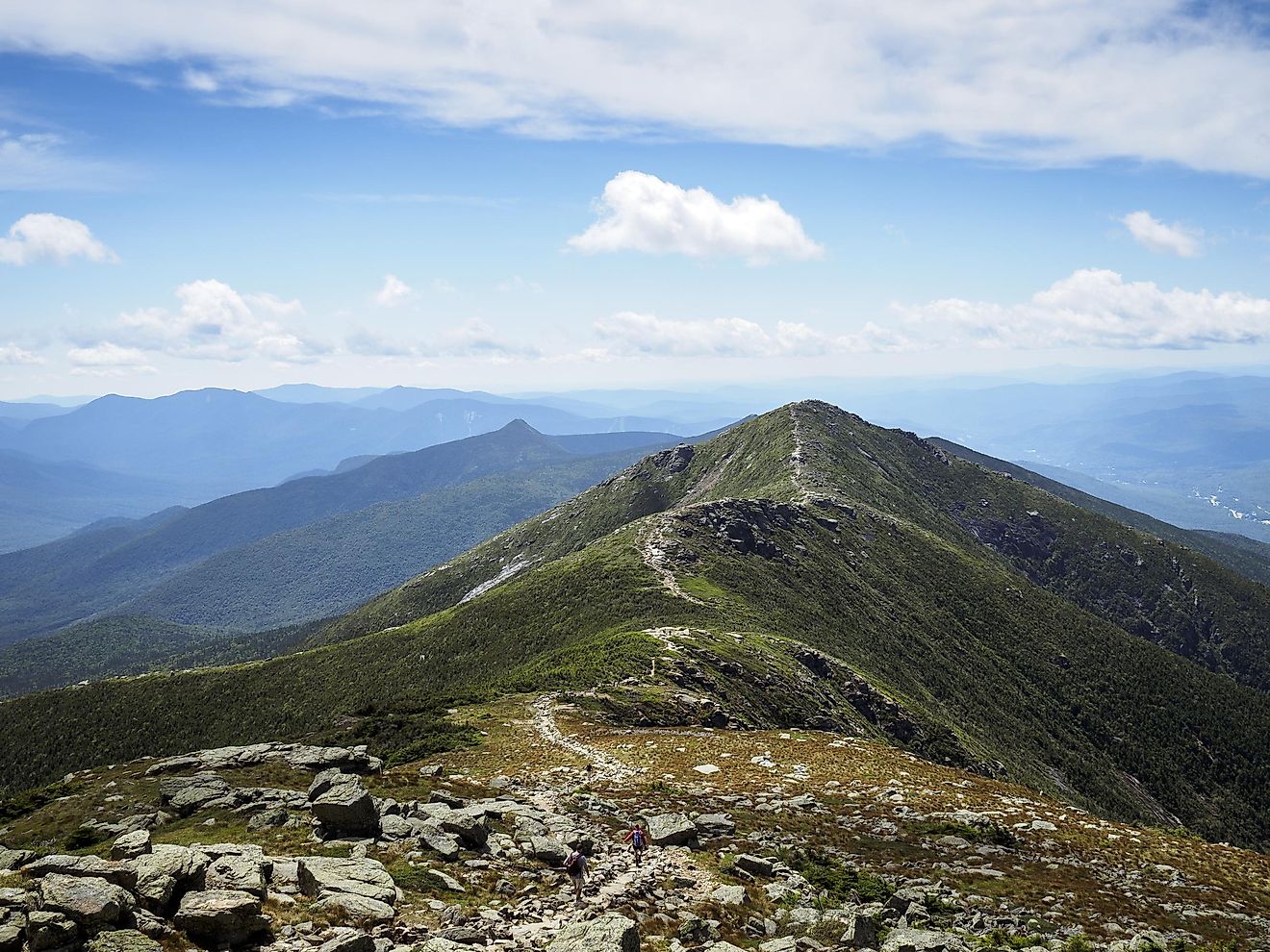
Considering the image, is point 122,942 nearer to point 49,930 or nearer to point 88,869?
point 49,930

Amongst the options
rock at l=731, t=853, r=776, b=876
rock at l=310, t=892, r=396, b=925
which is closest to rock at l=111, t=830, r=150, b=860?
rock at l=310, t=892, r=396, b=925

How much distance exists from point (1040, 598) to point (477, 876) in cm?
20677

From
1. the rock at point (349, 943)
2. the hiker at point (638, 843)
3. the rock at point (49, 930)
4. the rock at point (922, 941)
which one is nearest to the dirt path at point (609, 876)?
the hiker at point (638, 843)

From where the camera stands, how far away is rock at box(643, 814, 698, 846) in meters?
32.4

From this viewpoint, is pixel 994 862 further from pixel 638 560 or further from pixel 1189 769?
pixel 1189 769

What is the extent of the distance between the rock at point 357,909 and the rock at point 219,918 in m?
2.09

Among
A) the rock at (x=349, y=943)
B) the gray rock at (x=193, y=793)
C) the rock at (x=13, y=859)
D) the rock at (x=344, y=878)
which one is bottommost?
the gray rock at (x=193, y=793)

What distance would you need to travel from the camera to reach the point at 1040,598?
19312 cm

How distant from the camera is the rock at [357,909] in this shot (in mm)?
21734

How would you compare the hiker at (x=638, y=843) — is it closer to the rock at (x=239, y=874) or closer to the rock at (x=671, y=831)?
the rock at (x=671, y=831)

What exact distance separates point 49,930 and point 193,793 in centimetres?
2240

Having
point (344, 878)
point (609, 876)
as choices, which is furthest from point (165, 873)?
point (609, 876)

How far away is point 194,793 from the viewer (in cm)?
3694

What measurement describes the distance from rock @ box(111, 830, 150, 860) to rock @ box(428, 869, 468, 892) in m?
9.99
